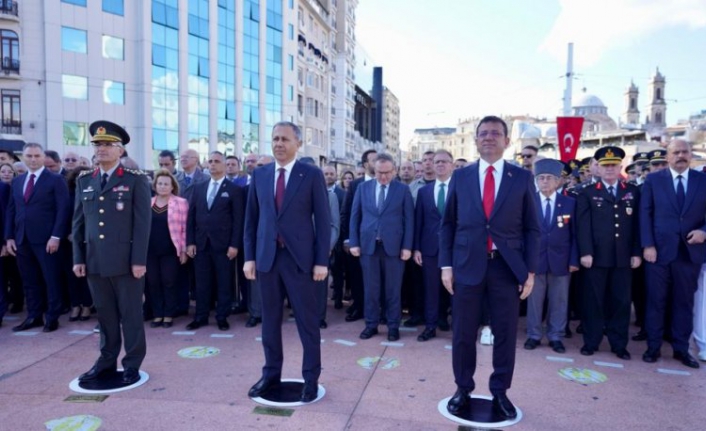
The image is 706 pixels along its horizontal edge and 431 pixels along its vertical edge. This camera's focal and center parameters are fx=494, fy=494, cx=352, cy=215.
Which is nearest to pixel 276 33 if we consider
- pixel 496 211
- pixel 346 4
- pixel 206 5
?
pixel 206 5

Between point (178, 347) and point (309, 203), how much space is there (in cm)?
244

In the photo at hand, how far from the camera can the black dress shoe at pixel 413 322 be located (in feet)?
20.3

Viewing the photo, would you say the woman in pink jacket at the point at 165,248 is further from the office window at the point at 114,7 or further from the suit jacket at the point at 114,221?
the office window at the point at 114,7

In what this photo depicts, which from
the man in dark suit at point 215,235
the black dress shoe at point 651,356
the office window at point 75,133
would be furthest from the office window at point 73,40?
the black dress shoe at point 651,356

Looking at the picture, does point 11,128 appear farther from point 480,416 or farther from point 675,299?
point 675,299

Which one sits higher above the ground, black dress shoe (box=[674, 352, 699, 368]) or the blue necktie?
the blue necktie

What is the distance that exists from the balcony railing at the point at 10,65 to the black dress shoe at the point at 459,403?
2915 centimetres

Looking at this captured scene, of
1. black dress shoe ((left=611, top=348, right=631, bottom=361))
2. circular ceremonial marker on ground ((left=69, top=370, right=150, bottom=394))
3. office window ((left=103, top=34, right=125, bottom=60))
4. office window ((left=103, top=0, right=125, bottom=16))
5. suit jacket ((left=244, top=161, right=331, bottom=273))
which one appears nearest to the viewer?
suit jacket ((left=244, top=161, right=331, bottom=273))

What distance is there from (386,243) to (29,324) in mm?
4303

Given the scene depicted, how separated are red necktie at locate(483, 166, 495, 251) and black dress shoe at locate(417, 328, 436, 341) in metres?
2.27

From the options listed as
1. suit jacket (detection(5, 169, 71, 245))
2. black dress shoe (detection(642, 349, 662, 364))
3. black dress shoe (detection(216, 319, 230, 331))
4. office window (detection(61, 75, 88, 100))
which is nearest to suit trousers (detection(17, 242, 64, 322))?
suit jacket (detection(5, 169, 71, 245))

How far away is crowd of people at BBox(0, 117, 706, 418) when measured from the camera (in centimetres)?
365

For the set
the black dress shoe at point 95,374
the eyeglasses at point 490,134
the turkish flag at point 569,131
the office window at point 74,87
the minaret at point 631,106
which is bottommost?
the black dress shoe at point 95,374

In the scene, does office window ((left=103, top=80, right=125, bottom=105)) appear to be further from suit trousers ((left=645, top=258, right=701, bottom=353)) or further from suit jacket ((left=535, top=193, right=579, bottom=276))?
suit trousers ((left=645, top=258, right=701, bottom=353))
